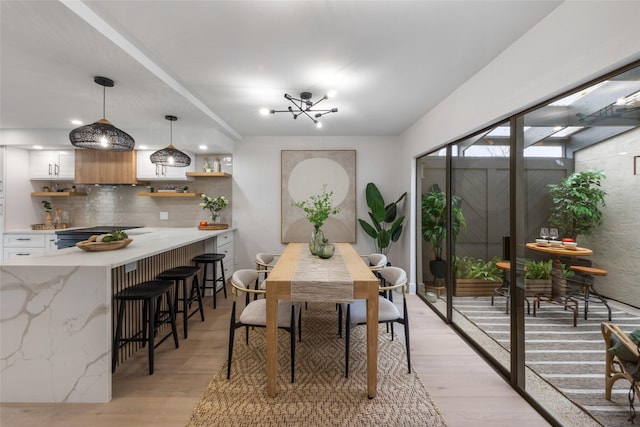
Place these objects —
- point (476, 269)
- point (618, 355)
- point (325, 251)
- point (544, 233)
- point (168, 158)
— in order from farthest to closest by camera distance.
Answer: point (168, 158)
point (476, 269)
point (325, 251)
point (544, 233)
point (618, 355)

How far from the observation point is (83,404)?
6.12ft

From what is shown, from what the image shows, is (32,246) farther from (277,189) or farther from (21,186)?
(277,189)

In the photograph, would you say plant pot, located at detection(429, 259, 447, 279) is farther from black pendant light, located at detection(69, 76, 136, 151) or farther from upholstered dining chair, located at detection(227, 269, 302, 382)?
black pendant light, located at detection(69, 76, 136, 151)

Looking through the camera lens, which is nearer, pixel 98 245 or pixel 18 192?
pixel 98 245

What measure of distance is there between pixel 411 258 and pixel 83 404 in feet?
12.8

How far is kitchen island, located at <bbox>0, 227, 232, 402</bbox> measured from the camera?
183cm

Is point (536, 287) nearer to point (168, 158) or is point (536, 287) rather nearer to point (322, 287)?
point (322, 287)

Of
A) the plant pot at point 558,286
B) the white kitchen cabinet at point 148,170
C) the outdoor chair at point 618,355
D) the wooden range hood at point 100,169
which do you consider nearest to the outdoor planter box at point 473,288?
the plant pot at point 558,286

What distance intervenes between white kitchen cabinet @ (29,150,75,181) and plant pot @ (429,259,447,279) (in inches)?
230

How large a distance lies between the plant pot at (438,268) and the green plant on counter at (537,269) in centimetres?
154

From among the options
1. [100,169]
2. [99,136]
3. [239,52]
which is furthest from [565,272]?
[100,169]

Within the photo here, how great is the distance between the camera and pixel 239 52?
2.14 metres

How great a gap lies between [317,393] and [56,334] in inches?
74.2

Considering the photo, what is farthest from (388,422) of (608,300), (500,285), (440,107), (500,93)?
(440,107)
